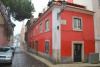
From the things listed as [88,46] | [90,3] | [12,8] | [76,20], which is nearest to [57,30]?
[76,20]

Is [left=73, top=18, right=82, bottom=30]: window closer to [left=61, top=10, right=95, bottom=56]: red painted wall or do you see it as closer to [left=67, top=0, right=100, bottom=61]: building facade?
[left=61, top=10, right=95, bottom=56]: red painted wall

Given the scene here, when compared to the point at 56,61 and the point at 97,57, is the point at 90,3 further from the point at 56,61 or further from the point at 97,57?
the point at 56,61

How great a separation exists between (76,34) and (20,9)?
58.8 feet

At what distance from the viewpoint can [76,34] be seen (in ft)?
56.3

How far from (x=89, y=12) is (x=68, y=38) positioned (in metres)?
4.09

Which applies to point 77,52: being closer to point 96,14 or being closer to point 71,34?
point 71,34

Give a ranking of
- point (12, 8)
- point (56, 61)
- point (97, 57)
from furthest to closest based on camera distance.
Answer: point (12, 8) → point (97, 57) → point (56, 61)

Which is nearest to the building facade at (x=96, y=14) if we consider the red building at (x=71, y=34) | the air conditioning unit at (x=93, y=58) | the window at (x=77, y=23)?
the red building at (x=71, y=34)

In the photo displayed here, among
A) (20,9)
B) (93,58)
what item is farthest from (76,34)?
(20,9)

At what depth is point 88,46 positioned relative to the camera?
1780 cm

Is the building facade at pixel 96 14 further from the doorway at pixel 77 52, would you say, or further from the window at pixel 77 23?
the doorway at pixel 77 52

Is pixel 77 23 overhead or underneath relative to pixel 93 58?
overhead

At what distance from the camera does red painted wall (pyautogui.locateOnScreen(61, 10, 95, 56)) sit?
647 inches

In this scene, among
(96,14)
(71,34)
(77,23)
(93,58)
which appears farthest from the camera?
(96,14)
